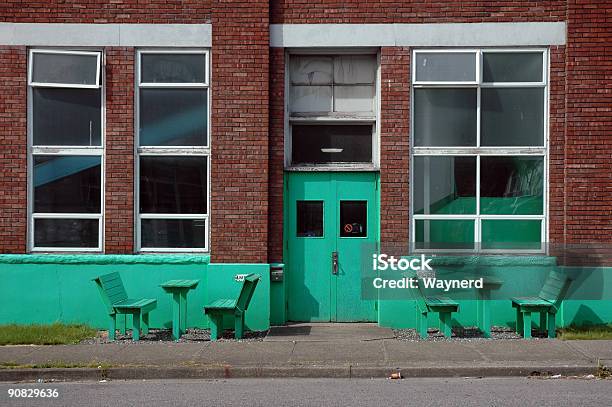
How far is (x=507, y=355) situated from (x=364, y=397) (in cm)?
257

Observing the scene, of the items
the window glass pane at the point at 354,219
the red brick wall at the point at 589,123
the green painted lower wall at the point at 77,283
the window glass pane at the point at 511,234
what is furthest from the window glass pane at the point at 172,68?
the red brick wall at the point at 589,123

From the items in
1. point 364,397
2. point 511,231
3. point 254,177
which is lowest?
point 364,397

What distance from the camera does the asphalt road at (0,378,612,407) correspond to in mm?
7379

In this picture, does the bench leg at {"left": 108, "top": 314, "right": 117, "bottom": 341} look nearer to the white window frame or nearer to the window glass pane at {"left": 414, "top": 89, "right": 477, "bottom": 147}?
the white window frame

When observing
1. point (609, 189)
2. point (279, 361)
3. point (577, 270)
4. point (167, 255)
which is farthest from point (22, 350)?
point (609, 189)

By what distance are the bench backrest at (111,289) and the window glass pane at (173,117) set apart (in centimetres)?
220

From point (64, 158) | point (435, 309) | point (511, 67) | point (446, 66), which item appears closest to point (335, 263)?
point (435, 309)

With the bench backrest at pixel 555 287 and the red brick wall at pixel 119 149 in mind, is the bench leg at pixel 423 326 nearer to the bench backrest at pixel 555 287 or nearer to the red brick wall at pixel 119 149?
the bench backrest at pixel 555 287

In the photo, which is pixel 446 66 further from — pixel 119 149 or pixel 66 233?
pixel 66 233

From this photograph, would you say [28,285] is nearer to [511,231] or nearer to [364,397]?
[364,397]

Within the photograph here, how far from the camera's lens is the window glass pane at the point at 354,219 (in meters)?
11.6

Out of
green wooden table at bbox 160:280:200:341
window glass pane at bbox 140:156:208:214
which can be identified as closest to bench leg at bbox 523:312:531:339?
green wooden table at bbox 160:280:200:341

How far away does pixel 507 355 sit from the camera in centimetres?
924

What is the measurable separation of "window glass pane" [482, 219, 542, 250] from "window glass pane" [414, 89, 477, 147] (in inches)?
53.7
